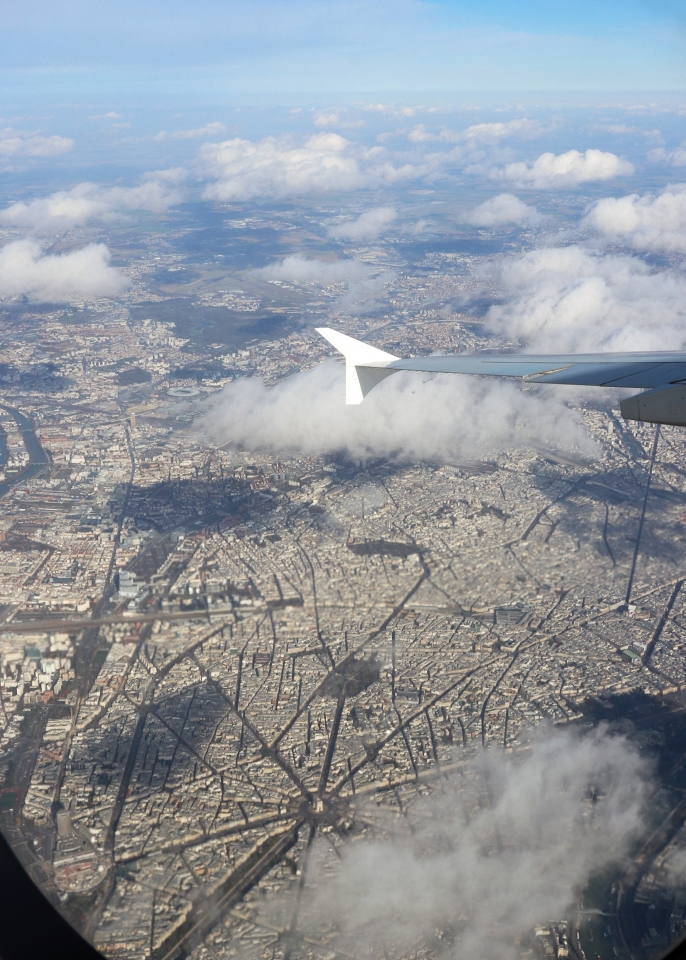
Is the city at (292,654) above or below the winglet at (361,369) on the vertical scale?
below

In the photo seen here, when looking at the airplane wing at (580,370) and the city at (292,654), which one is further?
the city at (292,654)

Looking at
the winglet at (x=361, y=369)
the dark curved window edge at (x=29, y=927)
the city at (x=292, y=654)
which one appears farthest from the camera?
A: the city at (x=292, y=654)

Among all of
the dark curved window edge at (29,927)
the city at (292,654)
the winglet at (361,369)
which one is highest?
the winglet at (361,369)

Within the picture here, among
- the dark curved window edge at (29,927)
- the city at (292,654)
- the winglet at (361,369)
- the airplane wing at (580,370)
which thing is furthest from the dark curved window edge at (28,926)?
the city at (292,654)

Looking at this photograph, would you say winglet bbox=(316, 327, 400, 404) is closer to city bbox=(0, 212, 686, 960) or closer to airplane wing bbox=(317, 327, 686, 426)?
airplane wing bbox=(317, 327, 686, 426)

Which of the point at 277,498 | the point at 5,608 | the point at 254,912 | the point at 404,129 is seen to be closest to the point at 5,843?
the point at 254,912

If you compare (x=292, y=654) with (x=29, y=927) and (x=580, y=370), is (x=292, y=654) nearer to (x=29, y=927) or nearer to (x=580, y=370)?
(x=580, y=370)

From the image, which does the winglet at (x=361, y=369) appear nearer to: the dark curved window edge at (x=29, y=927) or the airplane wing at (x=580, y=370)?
the airplane wing at (x=580, y=370)

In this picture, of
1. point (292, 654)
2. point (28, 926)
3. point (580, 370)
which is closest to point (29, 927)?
point (28, 926)
